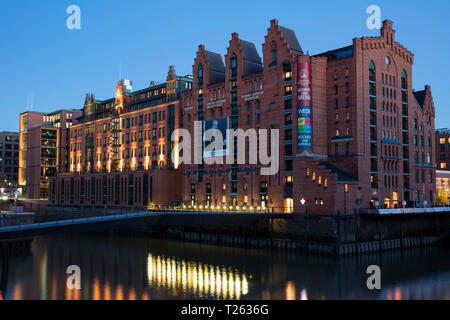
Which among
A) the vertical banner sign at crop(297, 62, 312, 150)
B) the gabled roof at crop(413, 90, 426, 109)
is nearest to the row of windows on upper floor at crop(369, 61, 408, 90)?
the gabled roof at crop(413, 90, 426, 109)

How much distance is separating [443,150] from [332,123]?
95.3 meters

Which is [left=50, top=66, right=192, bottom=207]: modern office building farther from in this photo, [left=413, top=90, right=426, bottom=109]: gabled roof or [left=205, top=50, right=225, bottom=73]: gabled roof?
[left=413, top=90, right=426, bottom=109]: gabled roof

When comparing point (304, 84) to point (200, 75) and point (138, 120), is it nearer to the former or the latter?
point (200, 75)

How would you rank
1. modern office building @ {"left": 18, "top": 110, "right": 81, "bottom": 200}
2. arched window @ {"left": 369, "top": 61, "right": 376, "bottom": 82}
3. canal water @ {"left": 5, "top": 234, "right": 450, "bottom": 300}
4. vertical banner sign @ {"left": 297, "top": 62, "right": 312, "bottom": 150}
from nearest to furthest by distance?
canal water @ {"left": 5, "top": 234, "right": 450, "bottom": 300} → vertical banner sign @ {"left": 297, "top": 62, "right": 312, "bottom": 150} → arched window @ {"left": 369, "top": 61, "right": 376, "bottom": 82} → modern office building @ {"left": 18, "top": 110, "right": 81, "bottom": 200}

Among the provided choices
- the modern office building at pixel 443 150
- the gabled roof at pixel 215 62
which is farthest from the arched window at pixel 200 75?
the modern office building at pixel 443 150

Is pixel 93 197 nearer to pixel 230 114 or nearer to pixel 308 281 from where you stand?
pixel 230 114

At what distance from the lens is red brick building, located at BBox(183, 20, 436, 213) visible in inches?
3570

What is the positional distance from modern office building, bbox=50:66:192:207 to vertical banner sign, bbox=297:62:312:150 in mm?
43555

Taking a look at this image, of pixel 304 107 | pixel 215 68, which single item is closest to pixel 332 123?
pixel 304 107

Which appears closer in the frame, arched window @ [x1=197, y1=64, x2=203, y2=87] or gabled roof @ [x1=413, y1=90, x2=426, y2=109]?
gabled roof @ [x1=413, y1=90, x2=426, y2=109]

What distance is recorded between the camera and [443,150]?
172375mm

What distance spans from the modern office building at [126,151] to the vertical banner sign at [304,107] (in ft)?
143

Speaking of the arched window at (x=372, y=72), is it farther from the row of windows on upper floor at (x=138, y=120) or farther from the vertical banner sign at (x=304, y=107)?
the row of windows on upper floor at (x=138, y=120)

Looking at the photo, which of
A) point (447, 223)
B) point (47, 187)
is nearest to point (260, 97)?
point (447, 223)
